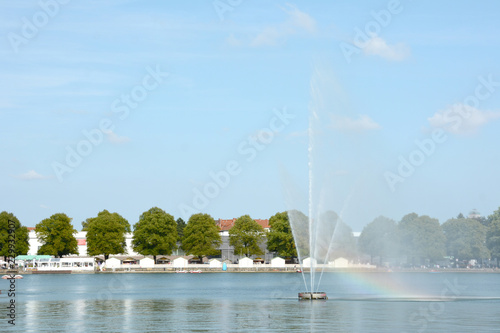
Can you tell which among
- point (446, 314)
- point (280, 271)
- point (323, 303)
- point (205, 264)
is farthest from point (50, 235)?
point (446, 314)

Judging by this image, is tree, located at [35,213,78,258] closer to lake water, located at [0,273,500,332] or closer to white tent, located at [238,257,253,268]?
white tent, located at [238,257,253,268]

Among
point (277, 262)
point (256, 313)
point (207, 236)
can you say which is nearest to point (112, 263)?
point (207, 236)

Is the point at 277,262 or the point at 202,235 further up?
the point at 202,235

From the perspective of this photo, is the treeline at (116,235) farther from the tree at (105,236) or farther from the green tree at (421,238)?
the green tree at (421,238)

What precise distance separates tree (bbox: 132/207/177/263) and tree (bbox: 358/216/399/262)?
45868 mm

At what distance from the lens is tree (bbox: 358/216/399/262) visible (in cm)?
9350

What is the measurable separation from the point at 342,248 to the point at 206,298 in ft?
143

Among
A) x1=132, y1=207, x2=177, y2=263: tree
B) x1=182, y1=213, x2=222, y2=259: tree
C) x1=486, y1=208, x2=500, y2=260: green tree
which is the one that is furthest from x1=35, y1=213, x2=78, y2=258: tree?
x1=486, y1=208, x2=500, y2=260: green tree

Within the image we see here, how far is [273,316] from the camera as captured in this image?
48.8m

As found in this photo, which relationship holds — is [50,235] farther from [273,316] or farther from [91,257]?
[273,316]

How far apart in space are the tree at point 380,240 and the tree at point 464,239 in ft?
113

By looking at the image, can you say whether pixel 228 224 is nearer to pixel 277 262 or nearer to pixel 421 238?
pixel 277 262

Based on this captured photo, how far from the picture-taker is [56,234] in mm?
147000

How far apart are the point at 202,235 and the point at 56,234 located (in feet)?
95.3
